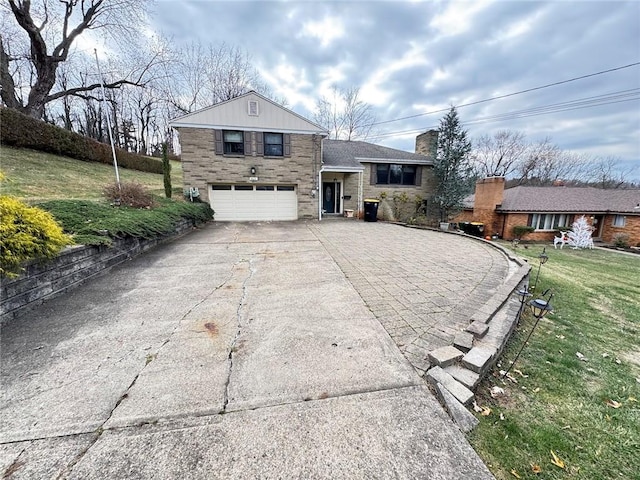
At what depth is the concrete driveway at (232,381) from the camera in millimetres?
1546

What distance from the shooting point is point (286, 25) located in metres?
9.97

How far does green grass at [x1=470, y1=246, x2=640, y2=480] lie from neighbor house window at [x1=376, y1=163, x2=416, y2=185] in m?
12.0

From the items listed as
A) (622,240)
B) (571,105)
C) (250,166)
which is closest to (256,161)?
(250,166)

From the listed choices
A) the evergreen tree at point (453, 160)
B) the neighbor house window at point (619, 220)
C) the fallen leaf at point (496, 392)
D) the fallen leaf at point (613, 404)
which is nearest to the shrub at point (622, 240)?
the neighbor house window at point (619, 220)

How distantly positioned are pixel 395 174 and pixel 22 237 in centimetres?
1525

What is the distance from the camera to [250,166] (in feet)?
39.7

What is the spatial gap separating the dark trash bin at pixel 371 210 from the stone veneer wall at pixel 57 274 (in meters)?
10.4

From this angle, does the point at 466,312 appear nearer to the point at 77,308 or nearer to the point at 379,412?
the point at 379,412

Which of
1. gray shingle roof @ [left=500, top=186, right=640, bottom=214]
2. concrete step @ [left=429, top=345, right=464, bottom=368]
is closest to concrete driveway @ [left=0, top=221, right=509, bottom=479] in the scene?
concrete step @ [left=429, top=345, right=464, bottom=368]

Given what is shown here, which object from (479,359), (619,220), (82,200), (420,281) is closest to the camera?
(479,359)

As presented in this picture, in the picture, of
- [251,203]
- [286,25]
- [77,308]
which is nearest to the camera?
[77,308]

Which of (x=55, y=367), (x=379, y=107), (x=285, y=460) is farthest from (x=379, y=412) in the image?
(x=379, y=107)

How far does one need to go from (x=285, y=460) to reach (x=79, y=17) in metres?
24.6

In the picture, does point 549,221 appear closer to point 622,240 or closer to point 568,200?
point 568,200
